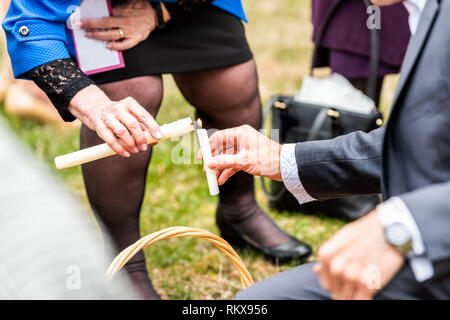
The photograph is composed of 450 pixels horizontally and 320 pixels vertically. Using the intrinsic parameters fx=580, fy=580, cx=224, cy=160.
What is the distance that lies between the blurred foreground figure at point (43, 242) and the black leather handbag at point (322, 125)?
69cm

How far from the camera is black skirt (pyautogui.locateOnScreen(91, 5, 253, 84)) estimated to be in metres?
1.38

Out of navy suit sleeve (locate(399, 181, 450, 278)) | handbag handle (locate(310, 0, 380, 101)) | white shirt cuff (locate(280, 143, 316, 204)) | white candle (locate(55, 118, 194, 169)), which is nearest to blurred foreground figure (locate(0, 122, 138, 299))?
white candle (locate(55, 118, 194, 169))

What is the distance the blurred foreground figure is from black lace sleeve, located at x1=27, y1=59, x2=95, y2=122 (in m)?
0.37

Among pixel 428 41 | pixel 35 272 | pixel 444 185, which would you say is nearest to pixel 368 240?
pixel 444 185

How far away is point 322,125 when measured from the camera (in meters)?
1.91

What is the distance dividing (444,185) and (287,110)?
1240 mm

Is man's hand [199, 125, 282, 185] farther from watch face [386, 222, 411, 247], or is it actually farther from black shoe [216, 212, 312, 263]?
black shoe [216, 212, 312, 263]

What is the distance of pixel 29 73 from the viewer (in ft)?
4.09

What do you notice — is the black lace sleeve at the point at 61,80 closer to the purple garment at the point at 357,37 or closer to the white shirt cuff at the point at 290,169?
the white shirt cuff at the point at 290,169

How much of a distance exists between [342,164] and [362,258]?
328 millimetres

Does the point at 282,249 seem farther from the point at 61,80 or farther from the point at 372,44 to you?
the point at 61,80

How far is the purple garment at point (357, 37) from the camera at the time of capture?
1.95 meters

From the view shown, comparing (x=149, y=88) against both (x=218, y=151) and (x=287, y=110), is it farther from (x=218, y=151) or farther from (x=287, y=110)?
(x=287, y=110)
